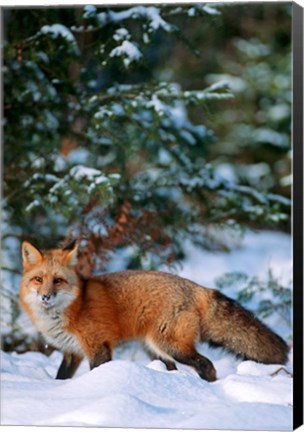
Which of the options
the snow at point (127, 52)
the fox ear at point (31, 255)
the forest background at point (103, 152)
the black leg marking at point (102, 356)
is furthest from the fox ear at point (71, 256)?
the snow at point (127, 52)

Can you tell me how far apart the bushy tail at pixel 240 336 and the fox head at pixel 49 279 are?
29.5 inches

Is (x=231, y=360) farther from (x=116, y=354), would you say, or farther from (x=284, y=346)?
(x=116, y=354)

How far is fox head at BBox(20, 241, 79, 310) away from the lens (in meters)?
4.58

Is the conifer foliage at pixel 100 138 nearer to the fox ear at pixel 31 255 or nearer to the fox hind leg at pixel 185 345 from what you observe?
the fox ear at pixel 31 255

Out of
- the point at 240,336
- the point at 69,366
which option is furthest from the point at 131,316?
the point at 240,336

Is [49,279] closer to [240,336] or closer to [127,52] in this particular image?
[240,336]

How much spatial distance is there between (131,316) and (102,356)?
276 millimetres

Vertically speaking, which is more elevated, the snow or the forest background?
the snow

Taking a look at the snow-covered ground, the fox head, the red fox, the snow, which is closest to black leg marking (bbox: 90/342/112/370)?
the red fox

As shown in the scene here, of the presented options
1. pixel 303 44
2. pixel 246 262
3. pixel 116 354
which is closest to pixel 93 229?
pixel 116 354

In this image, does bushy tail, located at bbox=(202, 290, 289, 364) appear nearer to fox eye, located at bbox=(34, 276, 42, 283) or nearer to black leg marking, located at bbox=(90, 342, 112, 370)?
black leg marking, located at bbox=(90, 342, 112, 370)

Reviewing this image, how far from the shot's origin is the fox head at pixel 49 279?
458cm

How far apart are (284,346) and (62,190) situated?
197cm

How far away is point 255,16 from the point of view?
10.2 metres
